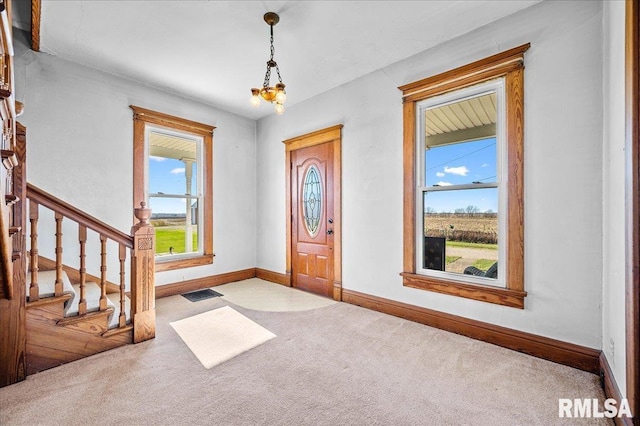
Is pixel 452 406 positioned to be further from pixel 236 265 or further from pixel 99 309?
pixel 236 265

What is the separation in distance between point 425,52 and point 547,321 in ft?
9.34

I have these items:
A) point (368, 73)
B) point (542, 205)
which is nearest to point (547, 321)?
point (542, 205)

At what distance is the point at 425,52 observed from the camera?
121 inches

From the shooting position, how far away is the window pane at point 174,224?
420cm

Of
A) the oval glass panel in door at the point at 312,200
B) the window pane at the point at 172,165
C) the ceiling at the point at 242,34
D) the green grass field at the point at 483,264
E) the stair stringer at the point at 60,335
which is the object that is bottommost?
the stair stringer at the point at 60,335

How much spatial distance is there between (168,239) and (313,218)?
2243 millimetres

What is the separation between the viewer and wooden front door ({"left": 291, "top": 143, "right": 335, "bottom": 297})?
4.08 meters

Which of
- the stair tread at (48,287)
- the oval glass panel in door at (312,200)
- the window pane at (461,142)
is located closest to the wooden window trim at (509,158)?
the window pane at (461,142)

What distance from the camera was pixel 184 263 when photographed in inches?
166

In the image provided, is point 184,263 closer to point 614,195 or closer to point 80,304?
point 80,304

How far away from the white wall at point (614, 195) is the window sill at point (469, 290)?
0.56 m

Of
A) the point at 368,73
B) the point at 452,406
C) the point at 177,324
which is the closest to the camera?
the point at 452,406

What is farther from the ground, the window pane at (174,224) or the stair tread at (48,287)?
the window pane at (174,224)

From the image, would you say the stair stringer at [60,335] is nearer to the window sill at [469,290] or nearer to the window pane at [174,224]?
the window pane at [174,224]
